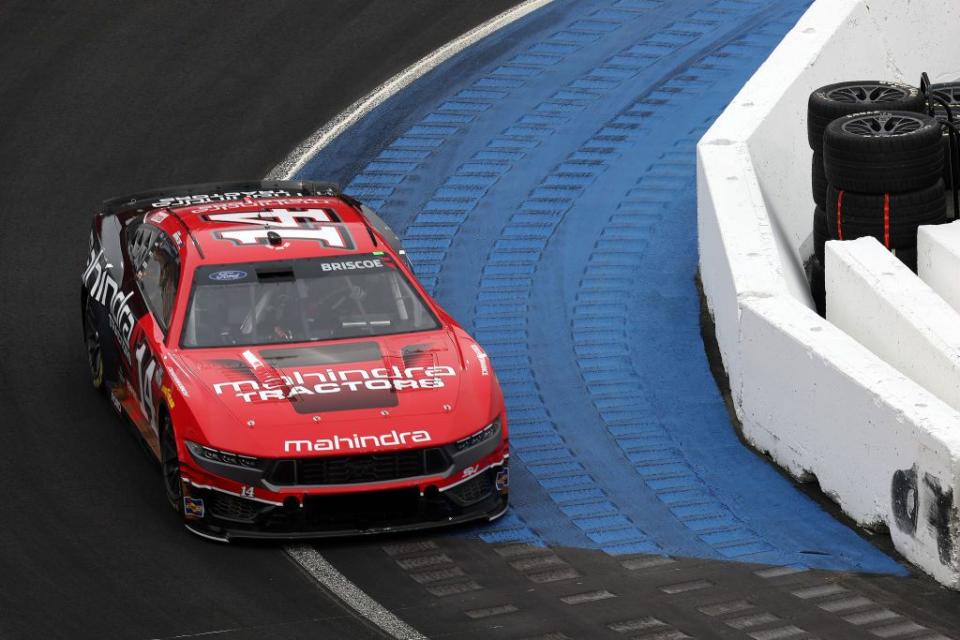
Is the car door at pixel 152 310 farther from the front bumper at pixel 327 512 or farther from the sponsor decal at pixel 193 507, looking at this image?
the front bumper at pixel 327 512

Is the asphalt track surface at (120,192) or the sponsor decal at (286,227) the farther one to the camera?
the sponsor decal at (286,227)

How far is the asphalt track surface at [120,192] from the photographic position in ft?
32.3

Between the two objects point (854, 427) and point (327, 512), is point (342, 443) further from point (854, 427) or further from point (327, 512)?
point (854, 427)

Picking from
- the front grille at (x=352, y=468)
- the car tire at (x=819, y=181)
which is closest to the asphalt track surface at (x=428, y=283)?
the front grille at (x=352, y=468)

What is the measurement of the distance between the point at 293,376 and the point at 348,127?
22.2ft

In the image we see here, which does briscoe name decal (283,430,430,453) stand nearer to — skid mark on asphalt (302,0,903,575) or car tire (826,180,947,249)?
skid mark on asphalt (302,0,903,575)

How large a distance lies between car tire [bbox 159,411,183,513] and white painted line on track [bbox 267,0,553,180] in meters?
5.60

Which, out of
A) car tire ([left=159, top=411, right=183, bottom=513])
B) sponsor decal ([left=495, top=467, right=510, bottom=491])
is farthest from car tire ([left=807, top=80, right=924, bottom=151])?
car tire ([left=159, top=411, right=183, bottom=513])

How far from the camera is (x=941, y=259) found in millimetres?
12617

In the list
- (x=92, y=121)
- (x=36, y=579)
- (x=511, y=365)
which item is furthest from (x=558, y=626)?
(x=92, y=121)

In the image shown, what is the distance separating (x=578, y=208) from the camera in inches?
620

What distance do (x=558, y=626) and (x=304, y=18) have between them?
35.6 ft

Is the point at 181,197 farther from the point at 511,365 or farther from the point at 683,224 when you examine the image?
the point at 683,224

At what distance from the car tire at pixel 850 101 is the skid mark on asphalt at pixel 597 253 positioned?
157cm
